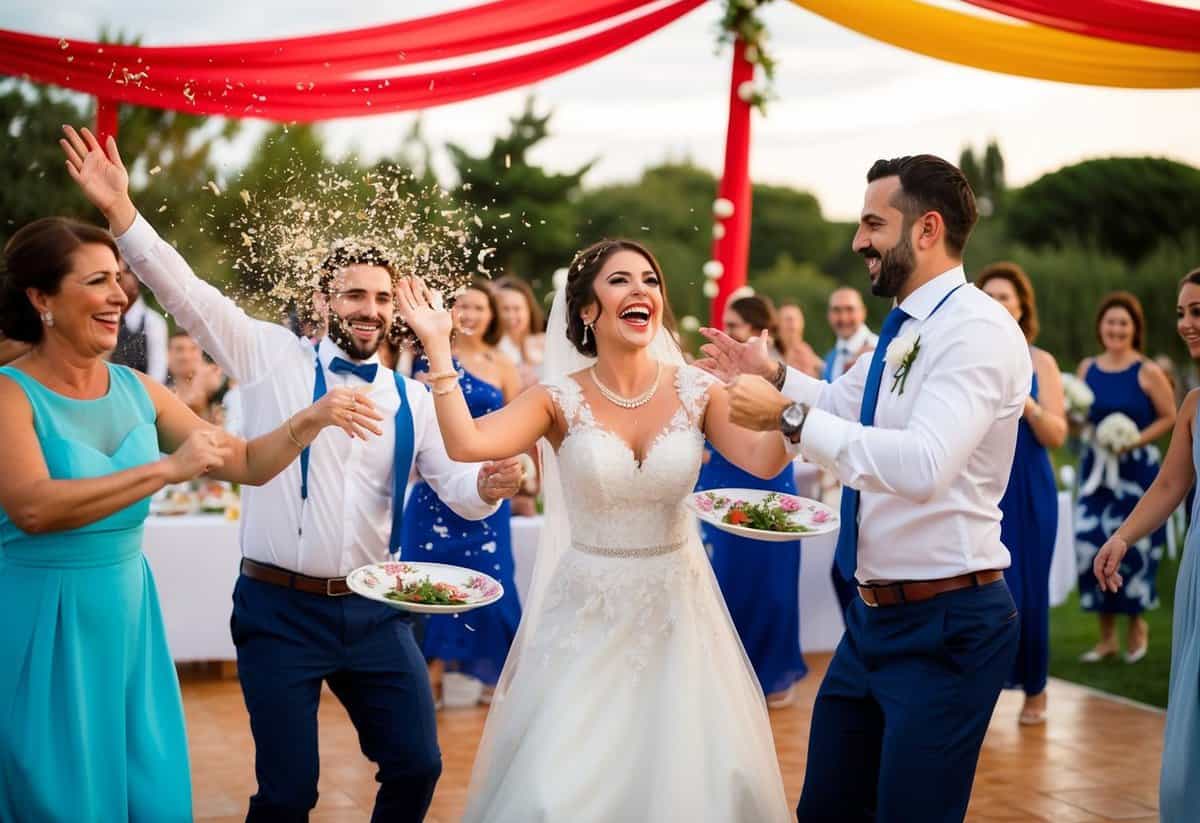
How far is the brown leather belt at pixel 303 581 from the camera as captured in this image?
3760 millimetres

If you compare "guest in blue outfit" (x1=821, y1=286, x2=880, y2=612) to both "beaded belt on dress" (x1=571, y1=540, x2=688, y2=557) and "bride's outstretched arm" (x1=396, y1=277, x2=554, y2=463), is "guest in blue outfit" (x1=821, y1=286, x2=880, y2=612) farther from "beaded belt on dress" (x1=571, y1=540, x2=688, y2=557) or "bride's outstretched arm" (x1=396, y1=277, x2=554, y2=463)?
"bride's outstretched arm" (x1=396, y1=277, x2=554, y2=463)

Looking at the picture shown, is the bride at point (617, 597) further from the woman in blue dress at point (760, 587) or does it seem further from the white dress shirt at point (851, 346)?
the white dress shirt at point (851, 346)

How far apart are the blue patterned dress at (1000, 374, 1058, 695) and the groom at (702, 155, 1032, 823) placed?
300cm

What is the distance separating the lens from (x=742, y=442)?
12.4 feet

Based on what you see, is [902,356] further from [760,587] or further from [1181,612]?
[760,587]

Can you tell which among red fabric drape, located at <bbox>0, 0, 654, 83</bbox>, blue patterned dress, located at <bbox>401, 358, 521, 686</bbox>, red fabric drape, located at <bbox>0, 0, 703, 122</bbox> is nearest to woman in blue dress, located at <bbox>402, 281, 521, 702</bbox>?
blue patterned dress, located at <bbox>401, 358, 521, 686</bbox>

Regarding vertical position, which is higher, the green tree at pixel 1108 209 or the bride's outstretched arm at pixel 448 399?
the green tree at pixel 1108 209

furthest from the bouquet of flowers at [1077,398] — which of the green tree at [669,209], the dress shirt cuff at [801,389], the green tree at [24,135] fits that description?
the green tree at [669,209]

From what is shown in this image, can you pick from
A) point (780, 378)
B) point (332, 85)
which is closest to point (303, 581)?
point (780, 378)

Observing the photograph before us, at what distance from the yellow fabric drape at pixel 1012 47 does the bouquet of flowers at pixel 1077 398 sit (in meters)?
3.20

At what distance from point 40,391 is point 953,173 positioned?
228 centimetres

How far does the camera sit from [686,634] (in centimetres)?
358

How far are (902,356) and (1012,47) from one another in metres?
2.66

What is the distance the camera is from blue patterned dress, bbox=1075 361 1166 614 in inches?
318
